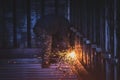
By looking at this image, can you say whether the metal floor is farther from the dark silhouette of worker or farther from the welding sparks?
the welding sparks

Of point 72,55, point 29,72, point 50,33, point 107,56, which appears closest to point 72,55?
point 72,55

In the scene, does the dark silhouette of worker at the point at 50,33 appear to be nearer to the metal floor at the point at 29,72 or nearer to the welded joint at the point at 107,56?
the metal floor at the point at 29,72

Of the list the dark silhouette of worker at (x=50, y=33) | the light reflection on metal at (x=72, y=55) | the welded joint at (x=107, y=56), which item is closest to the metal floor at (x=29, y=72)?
the dark silhouette of worker at (x=50, y=33)

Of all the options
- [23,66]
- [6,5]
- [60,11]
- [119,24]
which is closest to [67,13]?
[60,11]

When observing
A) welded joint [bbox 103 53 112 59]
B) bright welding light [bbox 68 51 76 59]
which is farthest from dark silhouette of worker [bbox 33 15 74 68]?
welded joint [bbox 103 53 112 59]

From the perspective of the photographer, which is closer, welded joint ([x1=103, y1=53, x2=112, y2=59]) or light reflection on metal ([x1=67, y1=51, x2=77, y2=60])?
welded joint ([x1=103, y1=53, x2=112, y2=59])

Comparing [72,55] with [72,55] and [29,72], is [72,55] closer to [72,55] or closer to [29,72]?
[72,55]

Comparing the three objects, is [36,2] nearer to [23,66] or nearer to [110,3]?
[23,66]

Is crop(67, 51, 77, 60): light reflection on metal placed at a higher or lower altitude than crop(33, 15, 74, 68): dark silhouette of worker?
lower

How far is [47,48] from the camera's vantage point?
8.16 m

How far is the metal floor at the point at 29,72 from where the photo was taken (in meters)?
6.67

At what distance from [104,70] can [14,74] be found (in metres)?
3.39

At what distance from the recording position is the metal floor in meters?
6.67

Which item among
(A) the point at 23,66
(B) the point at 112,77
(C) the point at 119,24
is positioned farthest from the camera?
(A) the point at 23,66
